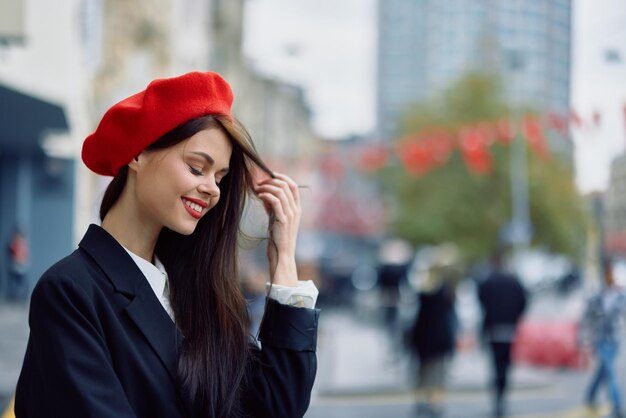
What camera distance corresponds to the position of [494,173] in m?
48.2

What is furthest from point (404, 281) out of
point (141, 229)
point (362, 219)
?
point (362, 219)

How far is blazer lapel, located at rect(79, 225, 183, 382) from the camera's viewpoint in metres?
2.01

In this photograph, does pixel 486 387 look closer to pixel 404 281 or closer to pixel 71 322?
pixel 404 281

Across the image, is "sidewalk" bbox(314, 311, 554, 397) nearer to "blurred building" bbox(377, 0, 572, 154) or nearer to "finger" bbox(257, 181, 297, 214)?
"blurred building" bbox(377, 0, 572, 154)

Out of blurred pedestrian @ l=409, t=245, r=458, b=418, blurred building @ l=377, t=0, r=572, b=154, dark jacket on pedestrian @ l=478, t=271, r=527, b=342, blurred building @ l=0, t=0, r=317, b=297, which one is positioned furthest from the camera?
blurred building @ l=377, t=0, r=572, b=154

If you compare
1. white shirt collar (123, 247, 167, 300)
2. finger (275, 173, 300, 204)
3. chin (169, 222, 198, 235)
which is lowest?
white shirt collar (123, 247, 167, 300)

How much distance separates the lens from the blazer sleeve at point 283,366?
2100 mm

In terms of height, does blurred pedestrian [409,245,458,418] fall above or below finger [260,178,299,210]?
below

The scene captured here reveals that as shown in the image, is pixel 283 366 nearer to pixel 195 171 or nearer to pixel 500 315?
pixel 195 171

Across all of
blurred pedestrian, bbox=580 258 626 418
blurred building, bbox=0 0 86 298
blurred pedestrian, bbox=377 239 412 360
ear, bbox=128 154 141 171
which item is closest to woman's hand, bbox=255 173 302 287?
Answer: ear, bbox=128 154 141 171

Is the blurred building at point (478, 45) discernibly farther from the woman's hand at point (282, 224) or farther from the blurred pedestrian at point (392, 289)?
the woman's hand at point (282, 224)

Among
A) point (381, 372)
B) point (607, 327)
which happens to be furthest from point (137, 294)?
point (381, 372)

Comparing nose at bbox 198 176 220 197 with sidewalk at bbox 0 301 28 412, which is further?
sidewalk at bbox 0 301 28 412

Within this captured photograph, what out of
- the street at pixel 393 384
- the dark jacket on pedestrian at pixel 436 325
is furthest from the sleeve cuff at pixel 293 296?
the dark jacket on pedestrian at pixel 436 325
